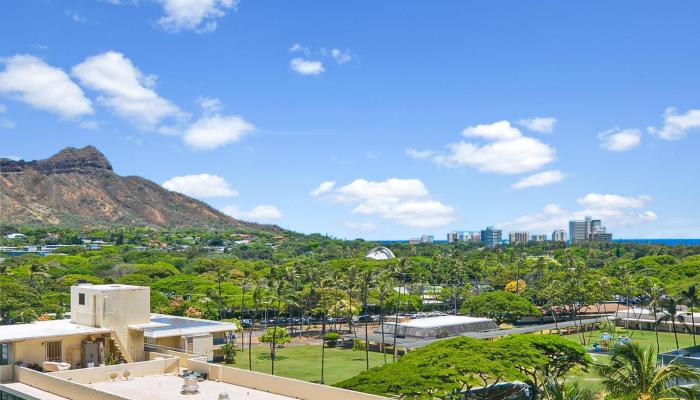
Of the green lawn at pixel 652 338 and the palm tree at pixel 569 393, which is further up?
the palm tree at pixel 569 393

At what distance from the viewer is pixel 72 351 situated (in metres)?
34.2

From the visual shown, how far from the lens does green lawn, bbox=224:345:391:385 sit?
6450cm

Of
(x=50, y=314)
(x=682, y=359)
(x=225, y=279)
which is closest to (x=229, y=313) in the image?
(x=225, y=279)

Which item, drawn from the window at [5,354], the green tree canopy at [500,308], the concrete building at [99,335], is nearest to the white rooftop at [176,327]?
the concrete building at [99,335]

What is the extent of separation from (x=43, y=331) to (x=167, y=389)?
9.19 metres

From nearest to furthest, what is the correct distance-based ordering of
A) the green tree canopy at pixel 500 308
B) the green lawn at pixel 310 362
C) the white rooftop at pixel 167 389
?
the white rooftop at pixel 167 389 < the green lawn at pixel 310 362 < the green tree canopy at pixel 500 308

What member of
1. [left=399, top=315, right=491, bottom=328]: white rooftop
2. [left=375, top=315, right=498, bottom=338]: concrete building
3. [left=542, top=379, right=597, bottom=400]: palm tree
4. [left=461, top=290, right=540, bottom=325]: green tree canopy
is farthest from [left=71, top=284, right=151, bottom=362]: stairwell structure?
[left=461, top=290, right=540, bottom=325]: green tree canopy

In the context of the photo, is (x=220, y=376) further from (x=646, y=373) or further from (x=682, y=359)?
(x=682, y=359)

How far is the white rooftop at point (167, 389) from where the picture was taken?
1069 inches

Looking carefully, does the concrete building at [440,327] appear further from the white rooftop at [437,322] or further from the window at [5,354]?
the window at [5,354]

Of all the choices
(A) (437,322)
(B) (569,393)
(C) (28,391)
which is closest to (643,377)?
(B) (569,393)

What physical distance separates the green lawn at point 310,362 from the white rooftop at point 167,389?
30.6m

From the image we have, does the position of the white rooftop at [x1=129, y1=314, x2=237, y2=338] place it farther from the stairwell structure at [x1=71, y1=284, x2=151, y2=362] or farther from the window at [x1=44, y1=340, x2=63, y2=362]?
the window at [x1=44, y1=340, x2=63, y2=362]

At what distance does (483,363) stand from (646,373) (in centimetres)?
1411
